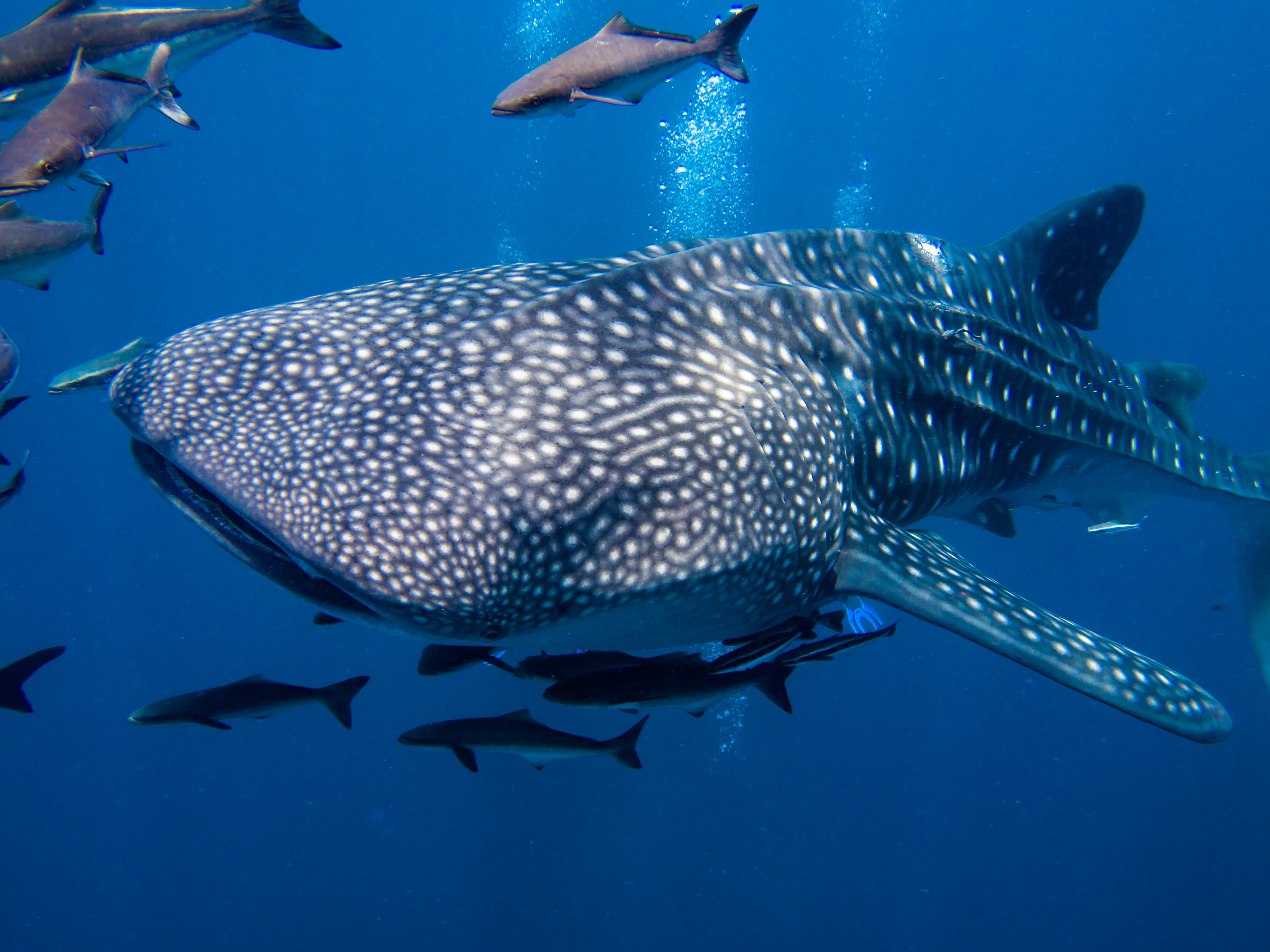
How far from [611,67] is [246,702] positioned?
178 inches

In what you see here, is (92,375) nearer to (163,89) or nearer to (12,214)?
(12,214)

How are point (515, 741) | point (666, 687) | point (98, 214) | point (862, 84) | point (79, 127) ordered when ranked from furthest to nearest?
point (862, 84), point (98, 214), point (515, 741), point (79, 127), point (666, 687)

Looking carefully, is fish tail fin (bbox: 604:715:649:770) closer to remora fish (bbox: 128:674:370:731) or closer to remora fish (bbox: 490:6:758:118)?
remora fish (bbox: 128:674:370:731)

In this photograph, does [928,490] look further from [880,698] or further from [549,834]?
[880,698]

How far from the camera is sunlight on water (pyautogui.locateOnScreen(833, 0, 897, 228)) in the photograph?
49.8 m

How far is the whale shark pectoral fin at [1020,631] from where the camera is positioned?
2.61m

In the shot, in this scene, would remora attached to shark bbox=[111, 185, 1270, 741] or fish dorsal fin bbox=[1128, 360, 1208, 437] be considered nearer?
remora attached to shark bbox=[111, 185, 1270, 741]

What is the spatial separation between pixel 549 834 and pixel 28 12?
3909 centimetres

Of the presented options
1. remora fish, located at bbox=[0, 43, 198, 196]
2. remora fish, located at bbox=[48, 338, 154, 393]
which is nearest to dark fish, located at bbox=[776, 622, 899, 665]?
remora fish, located at bbox=[0, 43, 198, 196]

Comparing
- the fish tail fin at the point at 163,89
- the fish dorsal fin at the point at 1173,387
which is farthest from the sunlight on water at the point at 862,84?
the fish tail fin at the point at 163,89

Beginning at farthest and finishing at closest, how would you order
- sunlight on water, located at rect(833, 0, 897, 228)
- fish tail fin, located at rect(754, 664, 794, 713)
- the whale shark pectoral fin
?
sunlight on water, located at rect(833, 0, 897, 228) → fish tail fin, located at rect(754, 664, 794, 713) → the whale shark pectoral fin

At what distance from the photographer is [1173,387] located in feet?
18.1

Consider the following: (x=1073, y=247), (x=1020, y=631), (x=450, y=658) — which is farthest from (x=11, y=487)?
(x=1073, y=247)

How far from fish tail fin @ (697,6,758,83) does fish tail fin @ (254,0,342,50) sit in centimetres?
240
